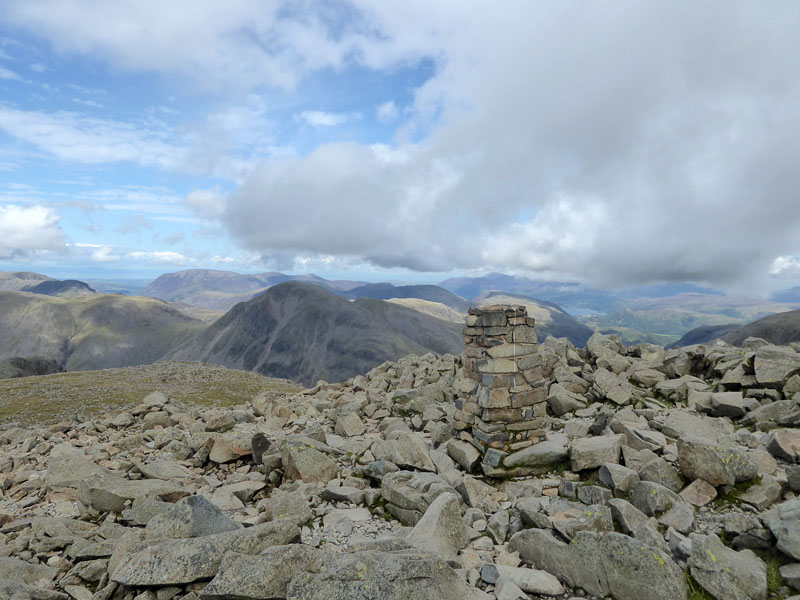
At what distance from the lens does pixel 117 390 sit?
4706 cm

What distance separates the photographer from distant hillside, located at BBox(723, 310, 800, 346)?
552 feet

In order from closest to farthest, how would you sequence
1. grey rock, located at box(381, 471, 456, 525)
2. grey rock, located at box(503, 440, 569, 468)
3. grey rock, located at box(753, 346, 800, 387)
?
grey rock, located at box(381, 471, 456, 525)
grey rock, located at box(503, 440, 569, 468)
grey rock, located at box(753, 346, 800, 387)

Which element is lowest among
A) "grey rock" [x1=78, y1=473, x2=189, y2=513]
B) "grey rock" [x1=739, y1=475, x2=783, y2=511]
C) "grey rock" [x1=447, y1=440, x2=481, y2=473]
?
"grey rock" [x1=78, y1=473, x2=189, y2=513]

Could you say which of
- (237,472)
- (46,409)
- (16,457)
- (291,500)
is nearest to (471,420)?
(291,500)

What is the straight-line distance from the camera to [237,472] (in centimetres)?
1305

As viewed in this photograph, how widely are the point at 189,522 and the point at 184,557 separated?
167cm

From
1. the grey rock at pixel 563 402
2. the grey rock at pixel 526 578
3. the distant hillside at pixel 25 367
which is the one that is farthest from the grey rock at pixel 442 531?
the distant hillside at pixel 25 367

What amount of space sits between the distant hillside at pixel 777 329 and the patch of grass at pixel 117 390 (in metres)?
198

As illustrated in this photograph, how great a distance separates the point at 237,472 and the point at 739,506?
13.5 m

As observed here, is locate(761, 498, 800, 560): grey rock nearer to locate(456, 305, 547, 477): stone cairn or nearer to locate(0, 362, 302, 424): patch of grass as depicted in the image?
locate(456, 305, 547, 477): stone cairn

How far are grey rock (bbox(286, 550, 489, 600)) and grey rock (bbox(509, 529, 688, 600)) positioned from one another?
1649 mm

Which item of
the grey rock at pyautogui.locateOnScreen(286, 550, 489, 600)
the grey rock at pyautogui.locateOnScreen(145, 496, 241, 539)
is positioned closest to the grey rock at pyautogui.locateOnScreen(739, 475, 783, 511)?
the grey rock at pyautogui.locateOnScreen(286, 550, 489, 600)

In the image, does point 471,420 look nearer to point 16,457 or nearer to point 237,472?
point 237,472

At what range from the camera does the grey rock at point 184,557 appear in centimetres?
626
